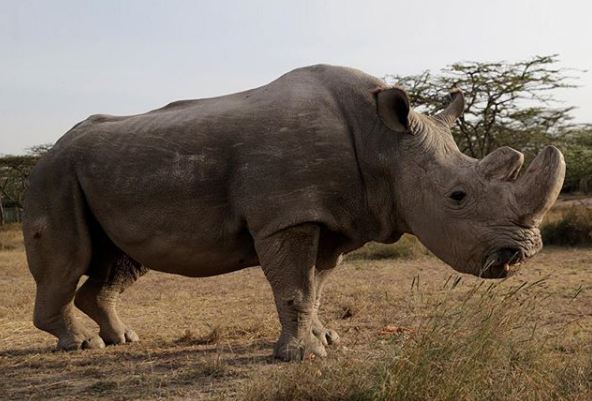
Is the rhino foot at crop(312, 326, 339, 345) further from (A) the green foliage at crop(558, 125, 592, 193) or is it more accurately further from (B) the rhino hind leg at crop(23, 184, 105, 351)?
(A) the green foliage at crop(558, 125, 592, 193)

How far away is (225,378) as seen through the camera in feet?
14.2

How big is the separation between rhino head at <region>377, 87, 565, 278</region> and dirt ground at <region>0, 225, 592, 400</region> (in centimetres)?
36

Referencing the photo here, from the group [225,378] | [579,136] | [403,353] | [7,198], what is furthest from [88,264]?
[7,198]

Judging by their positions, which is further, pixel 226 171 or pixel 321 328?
pixel 321 328

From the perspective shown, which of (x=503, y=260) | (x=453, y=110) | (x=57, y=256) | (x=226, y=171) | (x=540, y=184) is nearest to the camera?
(x=540, y=184)

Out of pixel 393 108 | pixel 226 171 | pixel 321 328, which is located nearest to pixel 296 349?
pixel 321 328

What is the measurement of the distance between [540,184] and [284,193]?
1.59 meters

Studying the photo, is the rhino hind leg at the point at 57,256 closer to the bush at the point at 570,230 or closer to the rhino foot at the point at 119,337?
the rhino foot at the point at 119,337

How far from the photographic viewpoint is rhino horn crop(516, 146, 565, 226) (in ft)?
13.6

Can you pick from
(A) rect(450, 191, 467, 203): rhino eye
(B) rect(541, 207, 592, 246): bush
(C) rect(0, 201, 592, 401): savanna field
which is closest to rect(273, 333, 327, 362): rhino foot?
(C) rect(0, 201, 592, 401): savanna field

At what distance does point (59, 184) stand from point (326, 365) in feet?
8.88

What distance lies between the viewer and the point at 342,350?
4895mm

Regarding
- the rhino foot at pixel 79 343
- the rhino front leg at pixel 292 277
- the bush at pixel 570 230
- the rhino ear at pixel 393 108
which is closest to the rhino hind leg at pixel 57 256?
the rhino foot at pixel 79 343

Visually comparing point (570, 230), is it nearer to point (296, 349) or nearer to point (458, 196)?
point (458, 196)
